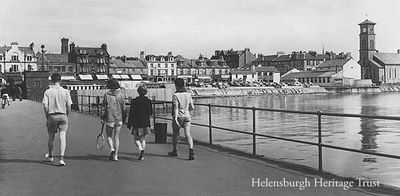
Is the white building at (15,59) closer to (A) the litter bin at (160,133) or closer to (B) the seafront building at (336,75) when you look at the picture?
(B) the seafront building at (336,75)

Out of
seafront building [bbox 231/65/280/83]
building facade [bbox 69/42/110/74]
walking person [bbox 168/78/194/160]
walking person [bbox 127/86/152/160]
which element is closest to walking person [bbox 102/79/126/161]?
walking person [bbox 127/86/152/160]

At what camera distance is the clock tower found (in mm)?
179875

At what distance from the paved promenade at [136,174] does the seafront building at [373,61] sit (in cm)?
17359

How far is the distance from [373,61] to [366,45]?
21.8ft

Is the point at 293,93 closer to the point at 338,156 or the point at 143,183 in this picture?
the point at 338,156

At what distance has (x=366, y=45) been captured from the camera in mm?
181875

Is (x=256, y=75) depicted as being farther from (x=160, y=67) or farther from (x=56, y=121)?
(x=56, y=121)

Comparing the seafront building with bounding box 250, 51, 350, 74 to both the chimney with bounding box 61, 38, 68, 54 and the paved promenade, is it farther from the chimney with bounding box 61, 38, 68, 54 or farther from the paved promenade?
the paved promenade

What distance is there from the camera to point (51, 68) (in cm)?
12675

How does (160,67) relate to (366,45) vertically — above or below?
below

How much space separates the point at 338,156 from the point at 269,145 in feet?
13.4

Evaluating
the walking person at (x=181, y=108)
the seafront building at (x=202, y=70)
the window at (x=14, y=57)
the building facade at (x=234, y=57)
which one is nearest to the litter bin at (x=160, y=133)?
the walking person at (x=181, y=108)

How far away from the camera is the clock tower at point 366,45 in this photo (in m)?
180

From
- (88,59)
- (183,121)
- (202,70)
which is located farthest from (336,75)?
(183,121)
